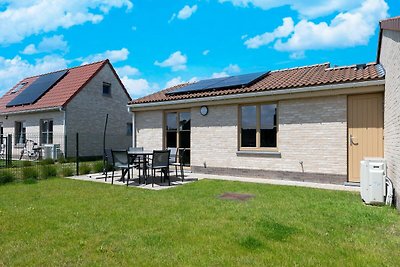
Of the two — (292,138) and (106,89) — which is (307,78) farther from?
(106,89)

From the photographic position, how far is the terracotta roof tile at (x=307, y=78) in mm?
8775

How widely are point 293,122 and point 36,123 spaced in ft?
58.2

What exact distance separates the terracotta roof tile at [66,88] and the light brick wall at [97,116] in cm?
38

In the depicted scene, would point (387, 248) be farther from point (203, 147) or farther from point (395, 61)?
point (203, 147)

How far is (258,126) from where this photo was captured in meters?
10.4

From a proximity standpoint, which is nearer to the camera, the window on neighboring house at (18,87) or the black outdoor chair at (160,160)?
the black outdoor chair at (160,160)

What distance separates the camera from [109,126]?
2177cm

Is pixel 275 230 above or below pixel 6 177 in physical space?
below

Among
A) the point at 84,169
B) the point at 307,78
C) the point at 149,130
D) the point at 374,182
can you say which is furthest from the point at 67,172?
the point at 374,182

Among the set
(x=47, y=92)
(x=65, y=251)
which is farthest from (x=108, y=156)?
(x=47, y=92)

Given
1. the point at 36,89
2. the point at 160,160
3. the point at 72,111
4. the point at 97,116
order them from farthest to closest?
the point at 36,89 → the point at 97,116 → the point at 72,111 → the point at 160,160

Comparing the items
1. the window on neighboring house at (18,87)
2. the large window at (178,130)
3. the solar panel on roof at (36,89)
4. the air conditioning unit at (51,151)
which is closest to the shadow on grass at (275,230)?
the large window at (178,130)

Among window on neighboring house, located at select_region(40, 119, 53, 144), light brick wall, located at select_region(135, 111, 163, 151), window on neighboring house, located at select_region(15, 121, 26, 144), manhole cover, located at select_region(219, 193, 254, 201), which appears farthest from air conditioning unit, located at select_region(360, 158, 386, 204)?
window on neighboring house, located at select_region(15, 121, 26, 144)

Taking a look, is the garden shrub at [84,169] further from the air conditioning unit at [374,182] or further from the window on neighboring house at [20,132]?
the window on neighboring house at [20,132]
